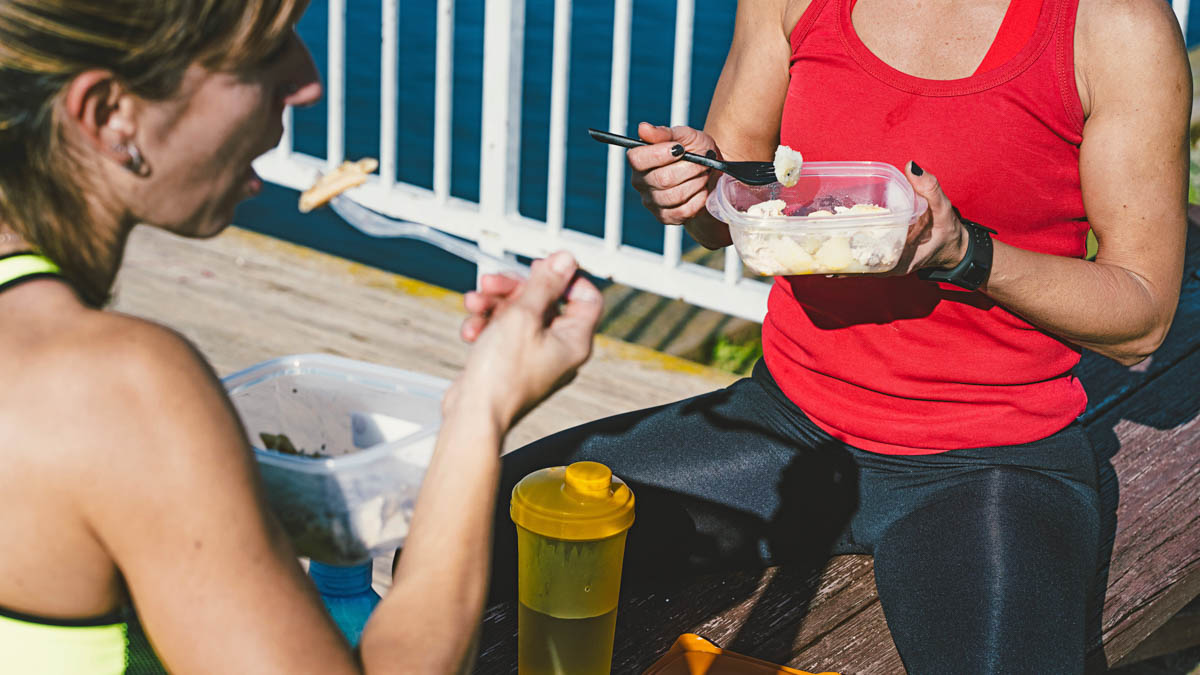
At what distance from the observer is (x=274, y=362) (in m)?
1.32

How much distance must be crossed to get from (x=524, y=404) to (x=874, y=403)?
90 cm

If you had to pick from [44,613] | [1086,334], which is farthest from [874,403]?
[44,613]

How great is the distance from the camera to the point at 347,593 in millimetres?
1625

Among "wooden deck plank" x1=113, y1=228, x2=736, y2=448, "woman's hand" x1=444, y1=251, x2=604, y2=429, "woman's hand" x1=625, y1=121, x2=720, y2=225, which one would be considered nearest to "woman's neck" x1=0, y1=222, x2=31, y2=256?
"woman's hand" x1=444, y1=251, x2=604, y2=429

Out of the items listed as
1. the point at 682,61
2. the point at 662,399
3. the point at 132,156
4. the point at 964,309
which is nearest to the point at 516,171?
the point at 682,61

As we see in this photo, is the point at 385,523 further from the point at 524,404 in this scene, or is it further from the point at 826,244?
the point at 826,244

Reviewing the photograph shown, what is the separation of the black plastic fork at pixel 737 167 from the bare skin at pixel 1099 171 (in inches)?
2.8

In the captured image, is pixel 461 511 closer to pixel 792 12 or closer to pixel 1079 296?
pixel 1079 296

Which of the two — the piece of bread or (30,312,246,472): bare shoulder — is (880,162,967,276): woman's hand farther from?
(30,312,246,472): bare shoulder

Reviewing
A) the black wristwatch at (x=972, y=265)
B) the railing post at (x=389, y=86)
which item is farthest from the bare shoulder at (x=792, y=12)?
the railing post at (x=389, y=86)

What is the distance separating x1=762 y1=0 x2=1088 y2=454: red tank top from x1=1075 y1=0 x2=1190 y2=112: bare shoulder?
30mm

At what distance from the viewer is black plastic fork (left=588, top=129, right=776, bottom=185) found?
171 cm

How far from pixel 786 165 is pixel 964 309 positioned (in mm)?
384

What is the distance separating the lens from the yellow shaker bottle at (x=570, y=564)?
4.81 ft
